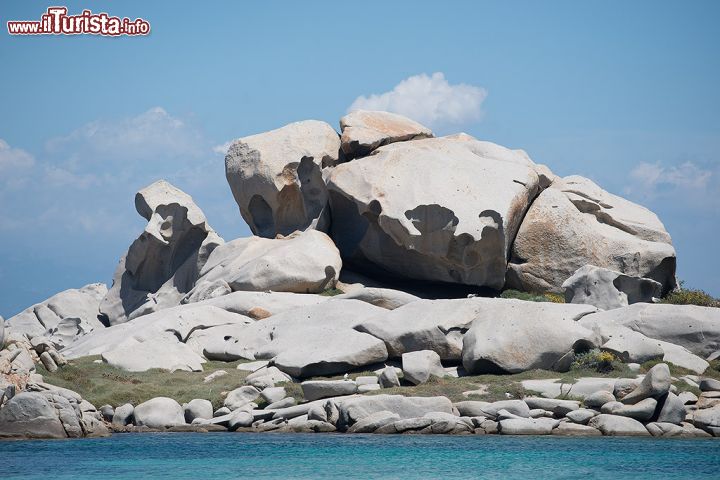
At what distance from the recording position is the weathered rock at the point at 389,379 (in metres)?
36.5

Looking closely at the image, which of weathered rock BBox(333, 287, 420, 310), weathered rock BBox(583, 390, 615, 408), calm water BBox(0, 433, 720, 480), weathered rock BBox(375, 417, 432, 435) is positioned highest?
weathered rock BBox(333, 287, 420, 310)

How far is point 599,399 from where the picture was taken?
33.5 meters

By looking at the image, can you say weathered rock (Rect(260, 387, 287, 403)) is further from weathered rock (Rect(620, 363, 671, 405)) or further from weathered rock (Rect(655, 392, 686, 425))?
weathered rock (Rect(655, 392, 686, 425))

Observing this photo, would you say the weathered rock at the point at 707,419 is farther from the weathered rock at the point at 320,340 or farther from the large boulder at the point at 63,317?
the large boulder at the point at 63,317

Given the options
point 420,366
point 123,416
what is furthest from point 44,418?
point 420,366

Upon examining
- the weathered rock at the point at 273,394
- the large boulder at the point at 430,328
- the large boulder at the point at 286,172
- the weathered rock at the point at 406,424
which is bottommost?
the weathered rock at the point at 406,424

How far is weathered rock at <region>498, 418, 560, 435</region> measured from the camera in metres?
32.4

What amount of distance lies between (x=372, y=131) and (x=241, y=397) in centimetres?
2513

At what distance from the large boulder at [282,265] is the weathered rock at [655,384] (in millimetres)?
23398

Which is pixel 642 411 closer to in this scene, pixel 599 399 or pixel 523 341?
pixel 599 399

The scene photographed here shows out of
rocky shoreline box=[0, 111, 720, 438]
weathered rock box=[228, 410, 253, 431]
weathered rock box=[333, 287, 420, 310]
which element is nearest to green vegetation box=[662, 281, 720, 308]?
rocky shoreline box=[0, 111, 720, 438]

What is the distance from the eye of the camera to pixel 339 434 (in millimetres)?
32938

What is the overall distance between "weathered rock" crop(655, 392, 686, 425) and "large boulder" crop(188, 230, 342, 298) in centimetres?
2375

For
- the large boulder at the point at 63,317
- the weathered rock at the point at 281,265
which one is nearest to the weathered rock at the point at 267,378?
the weathered rock at the point at 281,265
